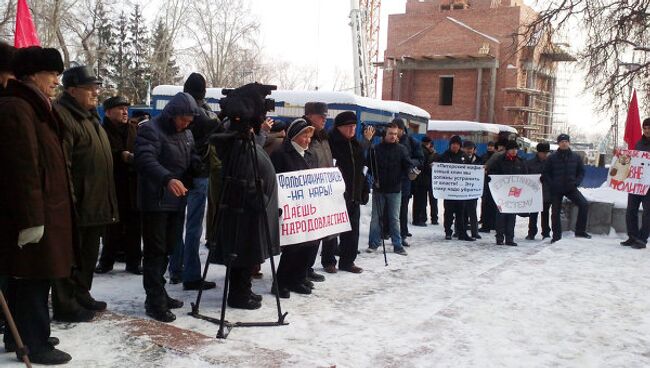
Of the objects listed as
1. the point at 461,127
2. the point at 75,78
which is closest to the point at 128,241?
the point at 75,78

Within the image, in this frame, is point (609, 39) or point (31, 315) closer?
point (31, 315)

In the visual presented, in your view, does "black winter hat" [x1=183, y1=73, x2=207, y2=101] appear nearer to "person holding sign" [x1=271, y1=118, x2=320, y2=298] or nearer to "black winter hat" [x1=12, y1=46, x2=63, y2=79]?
"person holding sign" [x1=271, y1=118, x2=320, y2=298]

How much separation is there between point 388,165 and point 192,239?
3.53 metres

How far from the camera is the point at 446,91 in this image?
4469cm

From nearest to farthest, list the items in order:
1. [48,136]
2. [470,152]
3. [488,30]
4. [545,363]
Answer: [48,136], [545,363], [470,152], [488,30]

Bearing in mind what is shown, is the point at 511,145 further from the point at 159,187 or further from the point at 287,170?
the point at 159,187

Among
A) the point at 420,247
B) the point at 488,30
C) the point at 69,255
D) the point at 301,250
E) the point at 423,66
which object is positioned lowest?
the point at 420,247

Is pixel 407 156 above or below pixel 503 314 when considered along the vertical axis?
above

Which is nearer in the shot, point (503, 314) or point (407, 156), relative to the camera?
point (503, 314)

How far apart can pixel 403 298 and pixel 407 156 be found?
3.08 meters

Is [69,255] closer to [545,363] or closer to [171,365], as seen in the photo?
[171,365]

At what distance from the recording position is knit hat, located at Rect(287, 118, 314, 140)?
5.64 meters

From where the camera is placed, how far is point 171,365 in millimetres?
3592

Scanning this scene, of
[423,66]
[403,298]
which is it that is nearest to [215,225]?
[403,298]
